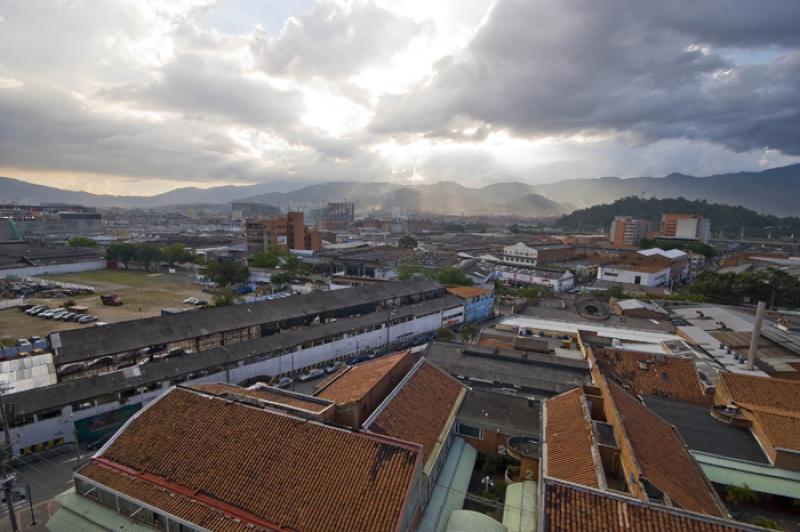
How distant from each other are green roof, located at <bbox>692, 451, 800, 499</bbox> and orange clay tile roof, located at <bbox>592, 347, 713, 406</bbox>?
475 cm

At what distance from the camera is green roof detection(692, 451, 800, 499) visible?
41.7ft

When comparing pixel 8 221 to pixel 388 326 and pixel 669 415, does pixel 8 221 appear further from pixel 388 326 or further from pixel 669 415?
pixel 669 415

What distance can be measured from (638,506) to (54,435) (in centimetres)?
2054

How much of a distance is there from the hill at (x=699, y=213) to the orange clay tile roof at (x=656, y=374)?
514ft

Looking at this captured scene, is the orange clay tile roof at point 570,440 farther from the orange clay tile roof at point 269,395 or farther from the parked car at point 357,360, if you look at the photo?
the parked car at point 357,360

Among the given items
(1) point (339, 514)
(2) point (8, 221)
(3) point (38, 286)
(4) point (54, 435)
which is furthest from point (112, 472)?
(2) point (8, 221)

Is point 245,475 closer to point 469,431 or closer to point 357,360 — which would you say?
point 469,431

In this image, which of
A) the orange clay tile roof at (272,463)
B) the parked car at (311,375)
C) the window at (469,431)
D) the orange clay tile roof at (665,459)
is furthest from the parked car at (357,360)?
the orange clay tile roof at (665,459)

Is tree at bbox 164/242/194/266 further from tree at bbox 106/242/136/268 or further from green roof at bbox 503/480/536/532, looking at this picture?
green roof at bbox 503/480/536/532

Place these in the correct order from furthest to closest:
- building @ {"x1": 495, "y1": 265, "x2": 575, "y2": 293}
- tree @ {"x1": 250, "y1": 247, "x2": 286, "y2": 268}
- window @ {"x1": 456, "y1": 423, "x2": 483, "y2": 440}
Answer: tree @ {"x1": 250, "y1": 247, "x2": 286, "y2": 268}
building @ {"x1": 495, "y1": 265, "x2": 575, "y2": 293}
window @ {"x1": 456, "y1": 423, "x2": 483, "y2": 440}

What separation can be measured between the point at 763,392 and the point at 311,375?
22.0 m

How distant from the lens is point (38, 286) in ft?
158

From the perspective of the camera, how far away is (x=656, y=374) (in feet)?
62.5

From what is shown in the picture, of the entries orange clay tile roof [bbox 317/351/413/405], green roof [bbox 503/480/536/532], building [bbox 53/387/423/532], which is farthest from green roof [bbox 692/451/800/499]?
orange clay tile roof [bbox 317/351/413/405]
